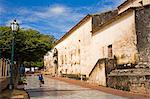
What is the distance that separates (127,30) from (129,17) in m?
1.21

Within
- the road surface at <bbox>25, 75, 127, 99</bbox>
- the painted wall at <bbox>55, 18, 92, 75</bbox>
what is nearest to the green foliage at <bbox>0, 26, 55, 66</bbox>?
the road surface at <bbox>25, 75, 127, 99</bbox>

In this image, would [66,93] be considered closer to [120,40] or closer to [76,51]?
[120,40]

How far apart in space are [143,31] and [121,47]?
11.4 feet

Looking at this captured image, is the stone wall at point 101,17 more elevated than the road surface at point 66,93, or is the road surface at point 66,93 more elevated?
the stone wall at point 101,17

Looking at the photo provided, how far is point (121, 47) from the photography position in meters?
26.3

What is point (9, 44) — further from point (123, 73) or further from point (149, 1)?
point (149, 1)

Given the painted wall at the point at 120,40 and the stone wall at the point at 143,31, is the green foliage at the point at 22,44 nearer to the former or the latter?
the painted wall at the point at 120,40

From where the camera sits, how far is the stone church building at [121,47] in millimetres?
21266

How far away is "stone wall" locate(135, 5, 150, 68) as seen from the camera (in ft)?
74.8

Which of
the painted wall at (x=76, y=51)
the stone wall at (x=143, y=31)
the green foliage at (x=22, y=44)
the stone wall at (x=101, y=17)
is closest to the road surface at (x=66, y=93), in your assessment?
the stone wall at (x=143, y=31)

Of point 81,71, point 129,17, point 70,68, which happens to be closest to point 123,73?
point 129,17

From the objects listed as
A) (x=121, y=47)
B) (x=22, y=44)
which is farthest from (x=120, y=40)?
(x=22, y=44)

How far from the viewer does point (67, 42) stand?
5378 cm

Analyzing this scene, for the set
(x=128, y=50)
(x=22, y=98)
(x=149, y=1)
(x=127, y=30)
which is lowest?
(x=22, y=98)
